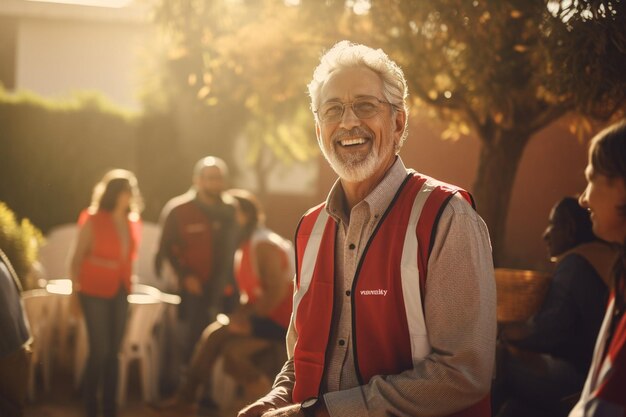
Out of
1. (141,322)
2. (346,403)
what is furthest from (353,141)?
(141,322)

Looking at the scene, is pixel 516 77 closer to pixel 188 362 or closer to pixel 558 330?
pixel 558 330

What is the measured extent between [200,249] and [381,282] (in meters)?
6.60

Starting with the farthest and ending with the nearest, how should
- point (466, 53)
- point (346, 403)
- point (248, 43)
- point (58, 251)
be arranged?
point (58, 251) < point (248, 43) < point (466, 53) < point (346, 403)

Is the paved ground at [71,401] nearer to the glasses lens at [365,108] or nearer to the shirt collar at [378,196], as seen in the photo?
the shirt collar at [378,196]

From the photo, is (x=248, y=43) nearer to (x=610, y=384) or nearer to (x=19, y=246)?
(x=19, y=246)

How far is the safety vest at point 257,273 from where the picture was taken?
7.43m

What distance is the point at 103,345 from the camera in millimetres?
7727

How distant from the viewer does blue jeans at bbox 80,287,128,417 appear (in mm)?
7719

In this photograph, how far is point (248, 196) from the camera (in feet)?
28.9

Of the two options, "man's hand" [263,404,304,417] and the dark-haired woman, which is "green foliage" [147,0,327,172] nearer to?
"man's hand" [263,404,304,417]

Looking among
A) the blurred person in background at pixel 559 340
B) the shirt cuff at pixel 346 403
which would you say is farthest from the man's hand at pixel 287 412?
the blurred person in background at pixel 559 340

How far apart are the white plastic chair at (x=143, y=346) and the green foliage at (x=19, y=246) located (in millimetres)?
1227

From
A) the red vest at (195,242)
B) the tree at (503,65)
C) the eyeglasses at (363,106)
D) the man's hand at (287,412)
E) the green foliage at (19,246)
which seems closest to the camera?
the man's hand at (287,412)

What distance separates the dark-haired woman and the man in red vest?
6823 mm
